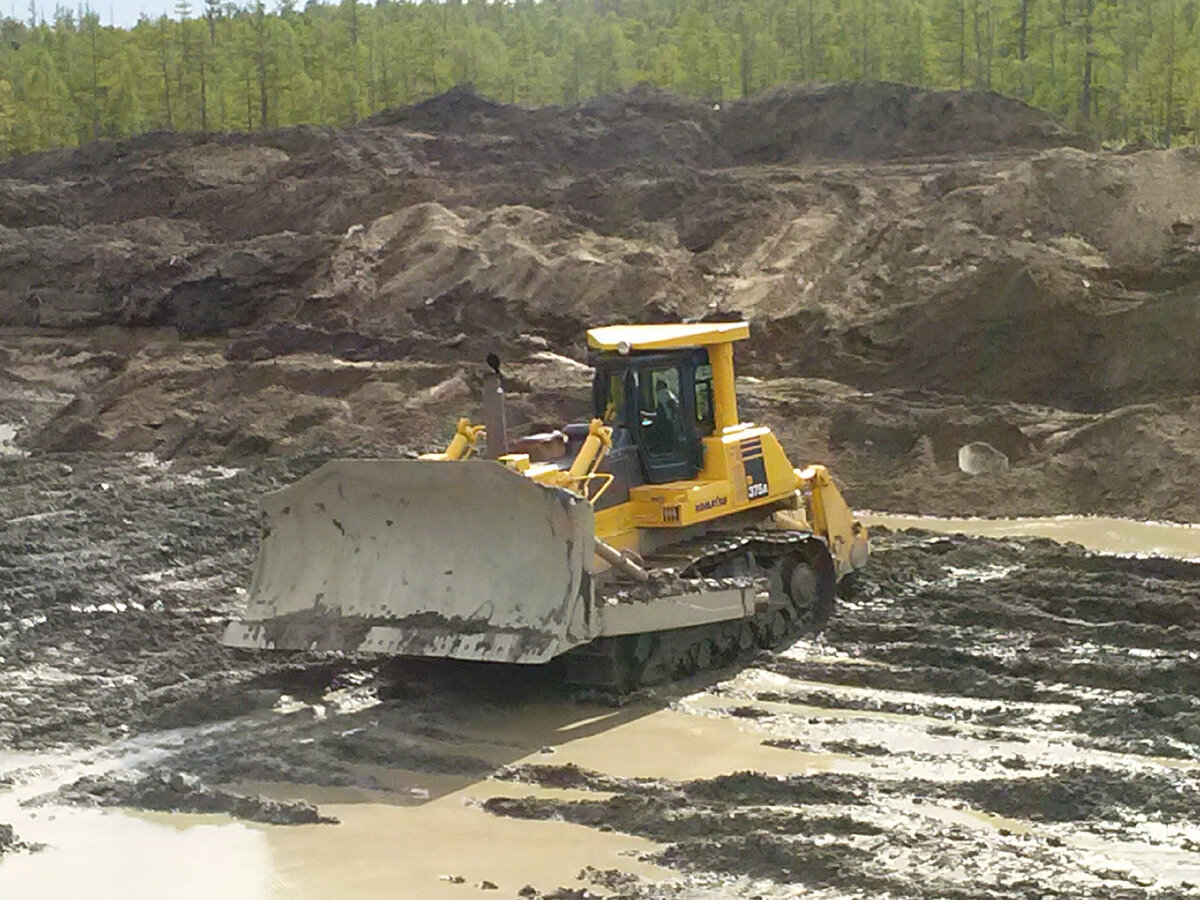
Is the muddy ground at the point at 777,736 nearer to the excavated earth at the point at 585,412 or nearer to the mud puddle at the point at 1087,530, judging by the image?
the excavated earth at the point at 585,412

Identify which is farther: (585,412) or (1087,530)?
(585,412)

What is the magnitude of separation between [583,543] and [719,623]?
62.3 inches

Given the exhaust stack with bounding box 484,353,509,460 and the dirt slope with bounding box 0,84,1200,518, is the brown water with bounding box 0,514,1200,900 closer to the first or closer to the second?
the exhaust stack with bounding box 484,353,509,460

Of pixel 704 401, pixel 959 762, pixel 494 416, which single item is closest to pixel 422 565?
pixel 494 416

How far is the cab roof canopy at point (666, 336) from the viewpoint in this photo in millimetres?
10125

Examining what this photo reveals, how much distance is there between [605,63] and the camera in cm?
5341

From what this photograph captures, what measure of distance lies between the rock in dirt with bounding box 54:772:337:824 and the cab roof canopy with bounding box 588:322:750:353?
11.5 feet

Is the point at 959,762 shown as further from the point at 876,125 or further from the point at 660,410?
the point at 876,125

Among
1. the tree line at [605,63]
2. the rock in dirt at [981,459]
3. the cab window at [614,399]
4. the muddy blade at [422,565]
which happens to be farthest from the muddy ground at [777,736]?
the tree line at [605,63]

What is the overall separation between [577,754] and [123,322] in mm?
21460

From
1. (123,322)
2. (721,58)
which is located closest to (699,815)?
(123,322)

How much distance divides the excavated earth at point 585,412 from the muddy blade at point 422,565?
540 mm

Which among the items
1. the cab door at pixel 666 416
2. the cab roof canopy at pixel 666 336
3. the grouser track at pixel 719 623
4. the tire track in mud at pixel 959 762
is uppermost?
the cab roof canopy at pixel 666 336

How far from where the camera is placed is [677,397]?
1045cm
